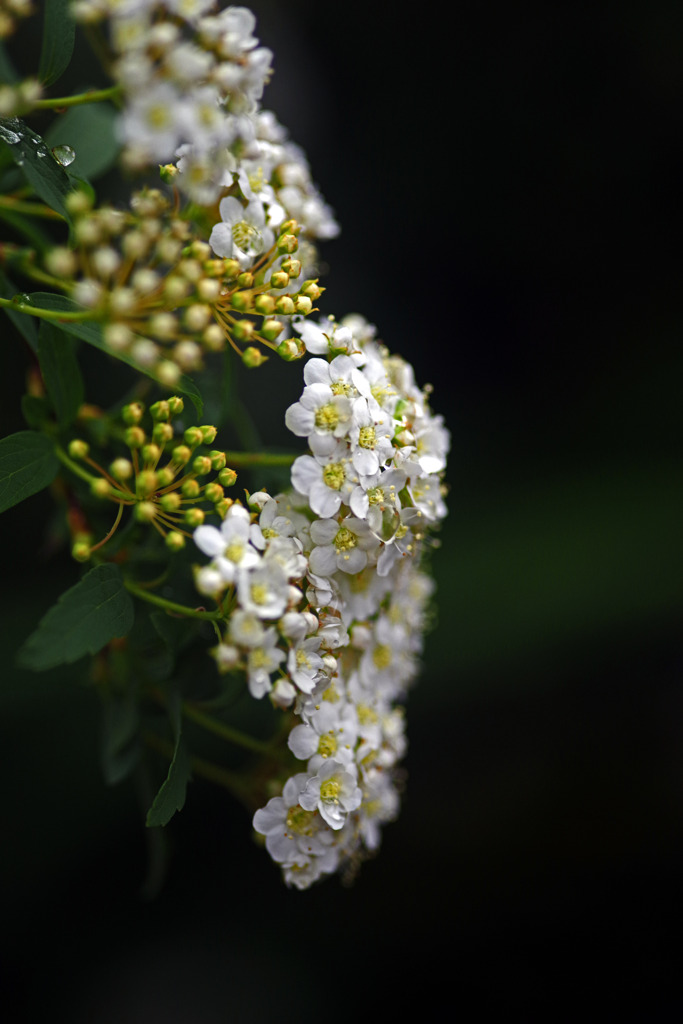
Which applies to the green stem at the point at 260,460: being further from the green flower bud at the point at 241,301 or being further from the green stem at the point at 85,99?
the green stem at the point at 85,99

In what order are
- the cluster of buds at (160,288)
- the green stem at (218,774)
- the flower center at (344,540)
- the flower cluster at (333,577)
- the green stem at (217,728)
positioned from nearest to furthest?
the cluster of buds at (160,288) → the flower cluster at (333,577) → the flower center at (344,540) → the green stem at (217,728) → the green stem at (218,774)

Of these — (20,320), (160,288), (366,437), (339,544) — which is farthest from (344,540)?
(20,320)

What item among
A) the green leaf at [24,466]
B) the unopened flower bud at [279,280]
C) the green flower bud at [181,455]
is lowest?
the green leaf at [24,466]

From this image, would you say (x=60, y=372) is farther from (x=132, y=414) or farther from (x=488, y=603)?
(x=488, y=603)

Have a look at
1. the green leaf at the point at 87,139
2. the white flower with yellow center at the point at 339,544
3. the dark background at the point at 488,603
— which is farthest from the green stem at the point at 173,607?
the dark background at the point at 488,603

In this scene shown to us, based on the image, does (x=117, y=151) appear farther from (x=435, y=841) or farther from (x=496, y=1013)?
(x=496, y=1013)

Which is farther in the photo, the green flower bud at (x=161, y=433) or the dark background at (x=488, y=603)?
the dark background at (x=488, y=603)
